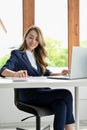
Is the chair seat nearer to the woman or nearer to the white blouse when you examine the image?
the woman

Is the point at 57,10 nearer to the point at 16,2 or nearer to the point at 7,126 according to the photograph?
the point at 16,2

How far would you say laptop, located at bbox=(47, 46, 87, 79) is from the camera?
189cm

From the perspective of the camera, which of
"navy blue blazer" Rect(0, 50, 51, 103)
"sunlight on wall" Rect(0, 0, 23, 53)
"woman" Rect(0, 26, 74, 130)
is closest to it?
"woman" Rect(0, 26, 74, 130)

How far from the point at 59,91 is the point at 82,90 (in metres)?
1.40

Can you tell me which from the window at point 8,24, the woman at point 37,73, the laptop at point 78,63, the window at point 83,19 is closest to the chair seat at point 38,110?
the woman at point 37,73

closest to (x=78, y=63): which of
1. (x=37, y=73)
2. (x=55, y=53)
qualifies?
(x=37, y=73)

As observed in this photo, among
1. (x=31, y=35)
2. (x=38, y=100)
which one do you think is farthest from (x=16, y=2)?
(x=38, y=100)

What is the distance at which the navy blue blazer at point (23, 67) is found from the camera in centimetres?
229

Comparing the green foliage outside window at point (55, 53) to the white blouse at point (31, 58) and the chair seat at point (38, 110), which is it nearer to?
the white blouse at point (31, 58)

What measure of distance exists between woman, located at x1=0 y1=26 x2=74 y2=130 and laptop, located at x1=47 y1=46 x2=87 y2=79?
8.7 inches

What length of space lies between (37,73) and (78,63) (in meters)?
0.62

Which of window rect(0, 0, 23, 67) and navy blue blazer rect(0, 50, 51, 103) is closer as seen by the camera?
navy blue blazer rect(0, 50, 51, 103)

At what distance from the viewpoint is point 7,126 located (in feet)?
10.9

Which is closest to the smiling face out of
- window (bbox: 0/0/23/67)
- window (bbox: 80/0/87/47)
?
window (bbox: 0/0/23/67)
